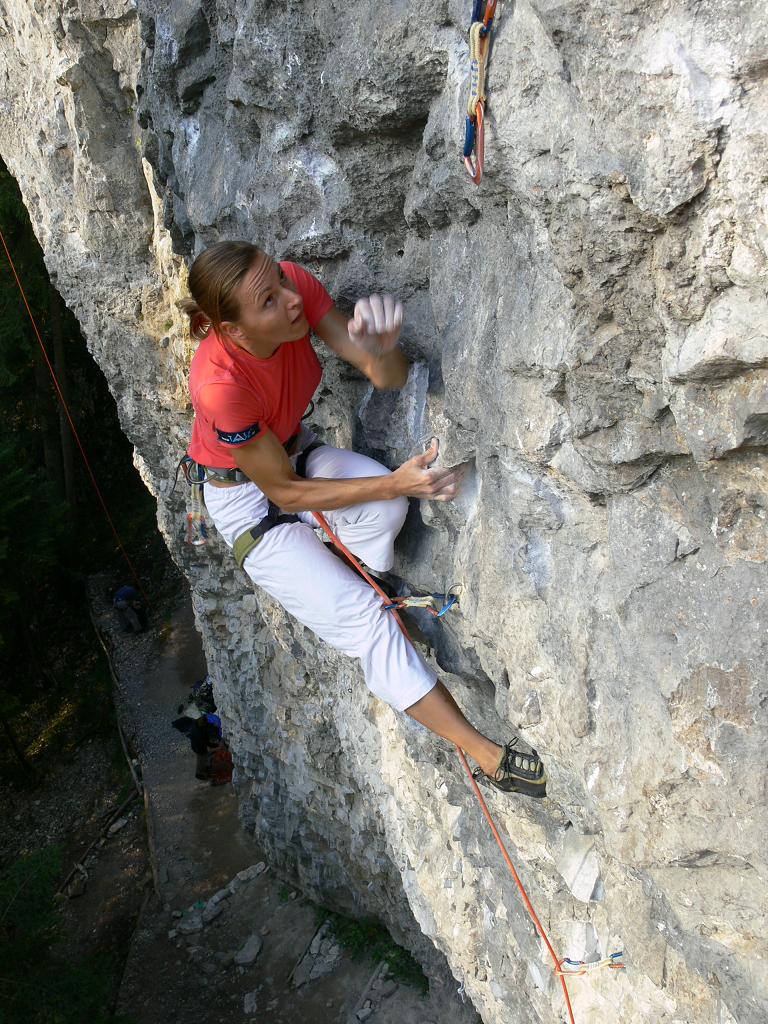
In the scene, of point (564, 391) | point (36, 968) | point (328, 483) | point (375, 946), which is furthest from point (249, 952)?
point (564, 391)

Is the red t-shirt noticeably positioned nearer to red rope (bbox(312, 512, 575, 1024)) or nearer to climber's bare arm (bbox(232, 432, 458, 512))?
climber's bare arm (bbox(232, 432, 458, 512))

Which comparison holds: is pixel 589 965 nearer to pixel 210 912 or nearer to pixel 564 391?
pixel 564 391

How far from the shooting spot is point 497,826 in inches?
143

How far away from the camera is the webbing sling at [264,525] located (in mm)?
3391

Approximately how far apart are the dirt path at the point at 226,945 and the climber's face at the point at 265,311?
531 centimetres

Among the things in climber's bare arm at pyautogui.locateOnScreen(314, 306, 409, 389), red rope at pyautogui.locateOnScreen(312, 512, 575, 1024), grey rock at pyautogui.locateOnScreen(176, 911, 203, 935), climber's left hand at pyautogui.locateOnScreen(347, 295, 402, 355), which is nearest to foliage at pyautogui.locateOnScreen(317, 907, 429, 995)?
grey rock at pyautogui.locateOnScreen(176, 911, 203, 935)

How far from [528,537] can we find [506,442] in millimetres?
302

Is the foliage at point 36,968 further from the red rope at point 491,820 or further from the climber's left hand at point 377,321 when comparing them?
the climber's left hand at point 377,321

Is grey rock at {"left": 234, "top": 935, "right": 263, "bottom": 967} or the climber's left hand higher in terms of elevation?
the climber's left hand

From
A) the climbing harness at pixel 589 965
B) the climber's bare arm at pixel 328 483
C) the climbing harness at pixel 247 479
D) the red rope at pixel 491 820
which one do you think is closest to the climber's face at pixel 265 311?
the climber's bare arm at pixel 328 483

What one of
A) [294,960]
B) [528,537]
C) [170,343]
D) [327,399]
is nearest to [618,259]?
[528,537]

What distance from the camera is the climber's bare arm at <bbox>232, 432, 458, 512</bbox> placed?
9.36 feet

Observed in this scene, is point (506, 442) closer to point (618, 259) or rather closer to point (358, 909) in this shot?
point (618, 259)

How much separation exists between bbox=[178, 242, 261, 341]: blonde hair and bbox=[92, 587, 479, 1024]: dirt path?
17.9 ft
